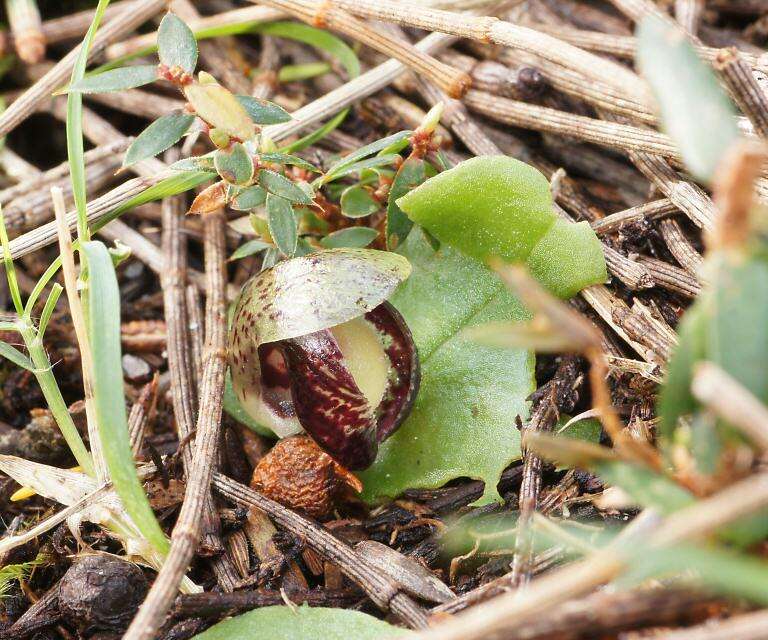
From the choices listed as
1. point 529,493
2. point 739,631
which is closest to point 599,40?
point 529,493

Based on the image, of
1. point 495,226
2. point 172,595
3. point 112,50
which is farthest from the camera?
point 112,50

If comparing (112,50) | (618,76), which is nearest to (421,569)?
(618,76)

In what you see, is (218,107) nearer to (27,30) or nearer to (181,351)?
(181,351)

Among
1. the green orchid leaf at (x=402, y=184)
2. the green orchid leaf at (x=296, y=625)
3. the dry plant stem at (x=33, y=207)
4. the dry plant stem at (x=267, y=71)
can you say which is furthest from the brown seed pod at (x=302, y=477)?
the dry plant stem at (x=267, y=71)

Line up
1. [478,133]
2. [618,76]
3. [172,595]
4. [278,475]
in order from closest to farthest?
[172,595] → [618,76] → [278,475] → [478,133]

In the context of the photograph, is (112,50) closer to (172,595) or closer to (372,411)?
(372,411)

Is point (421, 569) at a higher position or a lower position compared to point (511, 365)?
lower
